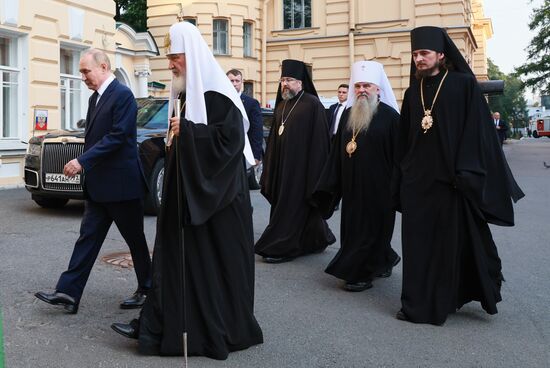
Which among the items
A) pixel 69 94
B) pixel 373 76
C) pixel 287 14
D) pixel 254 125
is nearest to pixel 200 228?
pixel 373 76

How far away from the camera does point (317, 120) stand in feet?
22.7

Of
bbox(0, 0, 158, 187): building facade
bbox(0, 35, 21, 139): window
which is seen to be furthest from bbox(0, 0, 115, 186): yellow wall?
bbox(0, 35, 21, 139): window

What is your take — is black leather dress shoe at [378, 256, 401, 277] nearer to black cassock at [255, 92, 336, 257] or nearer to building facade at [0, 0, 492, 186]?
black cassock at [255, 92, 336, 257]

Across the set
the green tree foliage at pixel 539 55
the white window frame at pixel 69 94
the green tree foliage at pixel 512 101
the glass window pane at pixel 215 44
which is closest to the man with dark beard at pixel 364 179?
the white window frame at pixel 69 94

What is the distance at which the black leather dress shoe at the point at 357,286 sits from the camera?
18.5 ft

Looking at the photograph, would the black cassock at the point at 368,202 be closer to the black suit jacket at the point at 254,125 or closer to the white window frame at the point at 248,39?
the black suit jacket at the point at 254,125

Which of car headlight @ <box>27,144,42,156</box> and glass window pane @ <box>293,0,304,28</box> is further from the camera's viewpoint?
glass window pane @ <box>293,0,304,28</box>

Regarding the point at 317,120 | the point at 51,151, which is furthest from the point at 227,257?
the point at 51,151

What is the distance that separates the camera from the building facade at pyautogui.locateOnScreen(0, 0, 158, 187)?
13.3m

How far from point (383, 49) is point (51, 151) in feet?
65.6

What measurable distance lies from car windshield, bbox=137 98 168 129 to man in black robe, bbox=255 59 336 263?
3.02 metres

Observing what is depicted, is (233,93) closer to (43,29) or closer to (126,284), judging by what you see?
(126,284)

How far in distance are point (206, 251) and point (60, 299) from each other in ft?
4.46

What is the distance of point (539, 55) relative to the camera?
147ft
